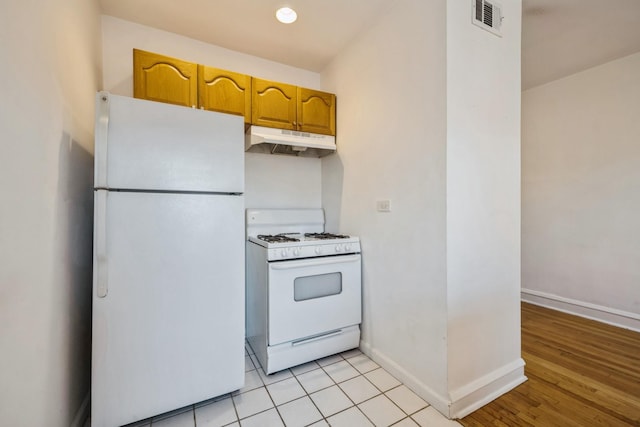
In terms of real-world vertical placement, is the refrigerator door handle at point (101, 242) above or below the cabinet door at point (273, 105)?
below

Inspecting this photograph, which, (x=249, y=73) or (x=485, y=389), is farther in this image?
(x=249, y=73)

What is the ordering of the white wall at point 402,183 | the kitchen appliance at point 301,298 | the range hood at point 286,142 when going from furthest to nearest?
the range hood at point 286,142 → the kitchen appliance at point 301,298 → the white wall at point 402,183

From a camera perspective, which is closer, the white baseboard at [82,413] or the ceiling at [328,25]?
the white baseboard at [82,413]

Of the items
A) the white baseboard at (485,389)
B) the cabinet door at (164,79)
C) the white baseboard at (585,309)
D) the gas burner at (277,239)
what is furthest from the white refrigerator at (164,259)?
the white baseboard at (585,309)

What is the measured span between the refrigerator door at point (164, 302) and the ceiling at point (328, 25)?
4.88 feet

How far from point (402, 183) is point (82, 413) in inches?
88.6

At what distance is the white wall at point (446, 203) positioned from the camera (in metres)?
1.50

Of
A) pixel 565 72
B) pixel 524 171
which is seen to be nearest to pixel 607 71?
pixel 565 72

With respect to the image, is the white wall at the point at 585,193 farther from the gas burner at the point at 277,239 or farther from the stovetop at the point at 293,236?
the gas burner at the point at 277,239

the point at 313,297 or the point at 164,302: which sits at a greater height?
the point at 164,302

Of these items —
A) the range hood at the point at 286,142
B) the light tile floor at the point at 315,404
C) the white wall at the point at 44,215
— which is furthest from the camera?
the range hood at the point at 286,142

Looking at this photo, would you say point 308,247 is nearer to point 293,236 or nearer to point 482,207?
point 293,236

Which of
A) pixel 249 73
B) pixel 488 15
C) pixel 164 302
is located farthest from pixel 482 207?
pixel 249 73

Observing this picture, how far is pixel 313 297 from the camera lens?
197 centimetres
